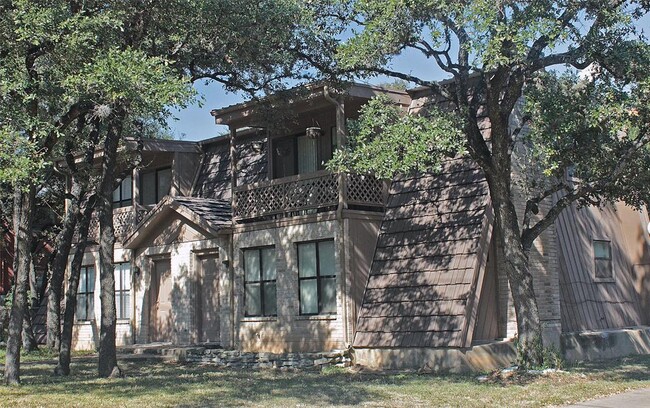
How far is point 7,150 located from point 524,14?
8638mm

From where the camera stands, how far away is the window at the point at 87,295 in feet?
89.4

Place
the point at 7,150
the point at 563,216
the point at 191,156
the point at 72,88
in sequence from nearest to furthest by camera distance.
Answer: the point at 7,150 < the point at 72,88 < the point at 563,216 < the point at 191,156

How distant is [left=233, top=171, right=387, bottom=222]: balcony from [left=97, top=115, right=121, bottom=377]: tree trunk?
16.2 feet

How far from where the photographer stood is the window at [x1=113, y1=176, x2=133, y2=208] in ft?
89.9

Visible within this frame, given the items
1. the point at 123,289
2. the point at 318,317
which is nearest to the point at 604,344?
the point at 318,317

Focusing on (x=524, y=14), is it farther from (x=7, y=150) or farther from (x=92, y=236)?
(x=92, y=236)

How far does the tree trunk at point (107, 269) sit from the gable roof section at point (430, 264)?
17.7 feet

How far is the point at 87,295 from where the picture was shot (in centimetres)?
2750

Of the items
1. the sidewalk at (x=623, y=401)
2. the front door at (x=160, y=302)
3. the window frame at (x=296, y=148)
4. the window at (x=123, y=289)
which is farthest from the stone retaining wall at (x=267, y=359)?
the sidewalk at (x=623, y=401)

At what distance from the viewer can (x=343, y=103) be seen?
63.2 feet

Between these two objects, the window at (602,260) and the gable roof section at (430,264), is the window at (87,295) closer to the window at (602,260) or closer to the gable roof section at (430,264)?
the gable roof section at (430,264)

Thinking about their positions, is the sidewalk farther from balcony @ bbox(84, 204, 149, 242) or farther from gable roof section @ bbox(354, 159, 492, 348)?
balcony @ bbox(84, 204, 149, 242)

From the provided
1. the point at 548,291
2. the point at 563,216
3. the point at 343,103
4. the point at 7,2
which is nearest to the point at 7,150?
the point at 7,2

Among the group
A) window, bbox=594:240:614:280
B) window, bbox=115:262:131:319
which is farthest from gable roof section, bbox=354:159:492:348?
window, bbox=115:262:131:319
